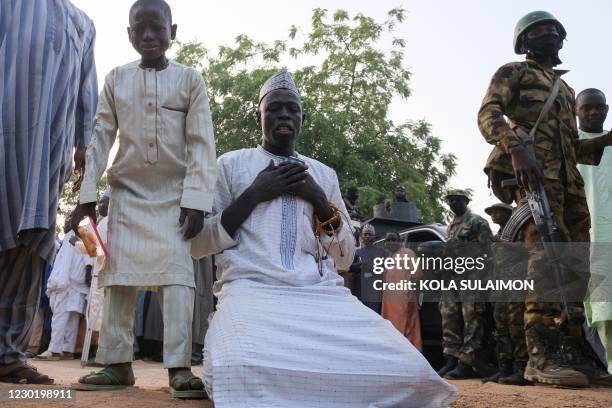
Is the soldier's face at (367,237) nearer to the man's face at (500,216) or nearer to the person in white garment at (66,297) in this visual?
the man's face at (500,216)

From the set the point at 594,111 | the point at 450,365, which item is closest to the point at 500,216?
the point at 450,365

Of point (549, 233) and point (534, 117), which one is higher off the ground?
point (534, 117)

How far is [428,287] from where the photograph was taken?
873 centimetres

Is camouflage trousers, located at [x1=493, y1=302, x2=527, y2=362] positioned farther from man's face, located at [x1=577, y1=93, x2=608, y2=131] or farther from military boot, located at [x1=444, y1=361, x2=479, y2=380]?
man's face, located at [x1=577, y1=93, x2=608, y2=131]

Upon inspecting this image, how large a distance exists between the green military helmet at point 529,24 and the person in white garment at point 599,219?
1.18 meters

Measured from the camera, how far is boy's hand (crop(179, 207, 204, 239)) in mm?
3916

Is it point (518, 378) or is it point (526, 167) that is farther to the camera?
point (518, 378)

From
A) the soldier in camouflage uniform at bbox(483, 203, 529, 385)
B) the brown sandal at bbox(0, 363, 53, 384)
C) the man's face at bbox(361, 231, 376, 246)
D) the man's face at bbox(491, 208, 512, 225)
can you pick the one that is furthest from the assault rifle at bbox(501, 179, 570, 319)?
the man's face at bbox(361, 231, 376, 246)

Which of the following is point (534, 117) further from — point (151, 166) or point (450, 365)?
point (450, 365)

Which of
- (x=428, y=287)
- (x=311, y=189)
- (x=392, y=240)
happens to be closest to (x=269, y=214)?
(x=311, y=189)

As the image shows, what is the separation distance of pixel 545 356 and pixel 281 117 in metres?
2.32

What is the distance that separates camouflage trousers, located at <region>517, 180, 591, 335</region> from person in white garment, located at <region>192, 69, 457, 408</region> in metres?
1.49

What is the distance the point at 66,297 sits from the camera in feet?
37.1

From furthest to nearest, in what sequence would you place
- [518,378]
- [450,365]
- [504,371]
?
[450,365] → [504,371] → [518,378]
